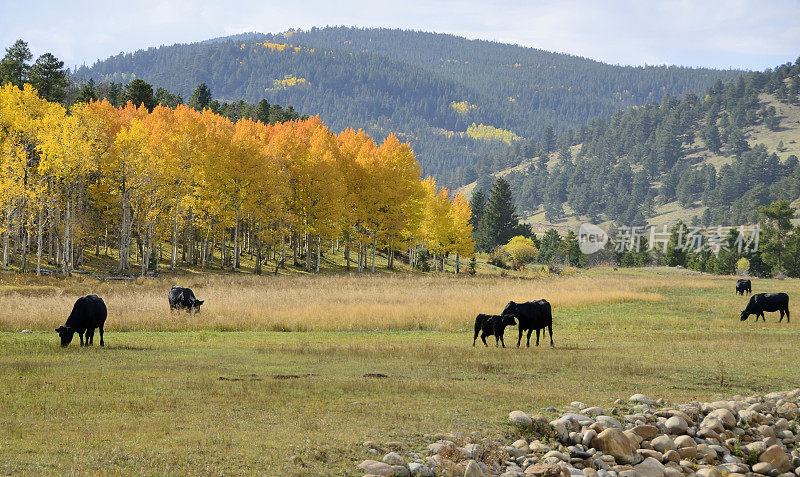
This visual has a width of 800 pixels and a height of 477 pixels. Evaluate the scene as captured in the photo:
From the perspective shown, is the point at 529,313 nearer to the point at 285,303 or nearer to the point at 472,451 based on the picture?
the point at 472,451

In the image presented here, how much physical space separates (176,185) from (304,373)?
4439 cm

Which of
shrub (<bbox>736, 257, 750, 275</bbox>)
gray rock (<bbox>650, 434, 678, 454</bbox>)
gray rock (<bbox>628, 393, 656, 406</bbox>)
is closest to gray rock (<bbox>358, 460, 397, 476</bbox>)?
gray rock (<bbox>650, 434, 678, 454</bbox>)

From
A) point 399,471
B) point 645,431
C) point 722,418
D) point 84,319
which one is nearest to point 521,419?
point 645,431

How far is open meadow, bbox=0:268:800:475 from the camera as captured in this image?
35.9 ft

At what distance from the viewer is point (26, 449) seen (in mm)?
10266

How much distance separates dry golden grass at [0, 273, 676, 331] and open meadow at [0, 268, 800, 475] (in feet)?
0.43

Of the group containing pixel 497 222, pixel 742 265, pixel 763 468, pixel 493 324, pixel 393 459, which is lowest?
pixel 763 468

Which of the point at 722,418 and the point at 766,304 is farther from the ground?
the point at 766,304

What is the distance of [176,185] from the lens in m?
58.4

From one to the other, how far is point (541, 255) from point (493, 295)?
364ft

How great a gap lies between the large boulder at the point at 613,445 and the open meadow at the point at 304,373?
1.68m

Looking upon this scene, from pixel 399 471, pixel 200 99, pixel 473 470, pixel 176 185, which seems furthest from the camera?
pixel 200 99

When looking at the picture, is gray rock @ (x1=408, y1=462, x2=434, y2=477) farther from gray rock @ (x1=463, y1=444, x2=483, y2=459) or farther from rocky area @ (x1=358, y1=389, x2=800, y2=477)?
gray rock @ (x1=463, y1=444, x2=483, y2=459)

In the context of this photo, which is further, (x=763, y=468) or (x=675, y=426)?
(x=675, y=426)
